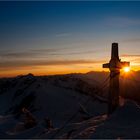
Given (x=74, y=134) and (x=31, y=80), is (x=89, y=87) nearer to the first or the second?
(x=31, y=80)

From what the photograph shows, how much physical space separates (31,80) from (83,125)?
5260cm

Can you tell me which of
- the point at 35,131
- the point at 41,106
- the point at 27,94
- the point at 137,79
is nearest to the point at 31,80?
the point at 27,94

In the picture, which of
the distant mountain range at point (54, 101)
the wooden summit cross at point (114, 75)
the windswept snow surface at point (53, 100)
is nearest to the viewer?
the wooden summit cross at point (114, 75)

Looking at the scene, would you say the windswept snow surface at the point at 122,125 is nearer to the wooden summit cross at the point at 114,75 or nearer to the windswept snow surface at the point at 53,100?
the wooden summit cross at the point at 114,75

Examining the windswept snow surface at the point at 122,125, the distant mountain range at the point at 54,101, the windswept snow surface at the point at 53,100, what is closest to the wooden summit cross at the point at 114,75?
the windswept snow surface at the point at 122,125

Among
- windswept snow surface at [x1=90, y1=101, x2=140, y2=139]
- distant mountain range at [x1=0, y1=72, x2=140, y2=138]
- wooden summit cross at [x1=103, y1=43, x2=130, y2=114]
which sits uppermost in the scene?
wooden summit cross at [x1=103, y1=43, x2=130, y2=114]

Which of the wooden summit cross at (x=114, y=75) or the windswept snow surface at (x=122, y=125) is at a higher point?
the wooden summit cross at (x=114, y=75)

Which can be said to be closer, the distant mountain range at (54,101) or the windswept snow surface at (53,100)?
the distant mountain range at (54,101)

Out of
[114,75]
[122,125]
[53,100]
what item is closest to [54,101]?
[53,100]

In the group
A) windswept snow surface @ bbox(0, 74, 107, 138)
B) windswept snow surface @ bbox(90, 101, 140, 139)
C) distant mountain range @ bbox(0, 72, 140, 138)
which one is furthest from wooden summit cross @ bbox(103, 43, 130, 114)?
windswept snow surface @ bbox(0, 74, 107, 138)

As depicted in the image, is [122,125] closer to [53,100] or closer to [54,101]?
[54,101]

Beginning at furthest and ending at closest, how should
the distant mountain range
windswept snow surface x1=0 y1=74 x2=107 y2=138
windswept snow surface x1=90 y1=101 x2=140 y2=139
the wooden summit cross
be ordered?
windswept snow surface x1=0 y1=74 x2=107 y2=138
the distant mountain range
the wooden summit cross
windswept snow surface x1=90 y1=101 x2=140 y2=139

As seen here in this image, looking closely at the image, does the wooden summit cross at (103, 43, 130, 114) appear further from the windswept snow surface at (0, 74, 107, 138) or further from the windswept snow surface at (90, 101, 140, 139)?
the windswept snow surface at (0, 74, 107, 138)

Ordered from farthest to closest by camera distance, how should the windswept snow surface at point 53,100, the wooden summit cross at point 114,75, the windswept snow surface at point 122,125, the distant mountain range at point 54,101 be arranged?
the windswept snow surface at point 53,100, the distant mountain range at point 54,101, the wooden summit cross at point 114,75, the windswept snow surface at point 122,125
